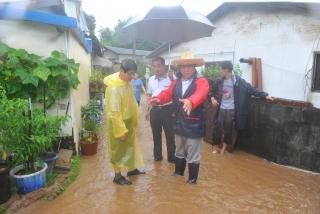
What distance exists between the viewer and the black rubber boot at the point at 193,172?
4.49 metres

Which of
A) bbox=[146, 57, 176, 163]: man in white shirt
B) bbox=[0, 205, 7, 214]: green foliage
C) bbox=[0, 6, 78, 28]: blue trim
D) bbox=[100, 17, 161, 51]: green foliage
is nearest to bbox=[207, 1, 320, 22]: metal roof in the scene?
bbox=[146, 57, 176, 163]: man in white shirt

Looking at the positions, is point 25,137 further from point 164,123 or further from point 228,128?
point 228,128


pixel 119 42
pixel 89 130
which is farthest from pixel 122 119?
pixel 119 42

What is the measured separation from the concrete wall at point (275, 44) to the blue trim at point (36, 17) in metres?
2.65

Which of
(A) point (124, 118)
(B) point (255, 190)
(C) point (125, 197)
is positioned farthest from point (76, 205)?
(B) point (255, 190)

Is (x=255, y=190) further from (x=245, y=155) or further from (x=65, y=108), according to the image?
(x=65, y=108)

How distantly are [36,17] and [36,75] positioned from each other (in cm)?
103

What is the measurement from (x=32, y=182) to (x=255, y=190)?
3.33 metres

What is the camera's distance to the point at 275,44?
27.4 ft

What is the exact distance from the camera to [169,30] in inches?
243

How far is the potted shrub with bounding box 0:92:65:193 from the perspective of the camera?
12.4ft

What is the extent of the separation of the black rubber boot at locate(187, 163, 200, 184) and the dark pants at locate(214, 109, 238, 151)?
1996 millimetres

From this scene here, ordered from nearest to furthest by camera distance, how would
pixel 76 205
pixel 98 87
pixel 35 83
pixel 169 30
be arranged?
pixel 76 205, pixel 35 83, pixel 169 30, pixel 98 87

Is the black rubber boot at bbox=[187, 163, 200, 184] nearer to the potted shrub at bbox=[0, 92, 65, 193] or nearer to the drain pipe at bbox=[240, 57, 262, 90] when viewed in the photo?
the potted shrub at bbox=[0, 92, 65, 193]
